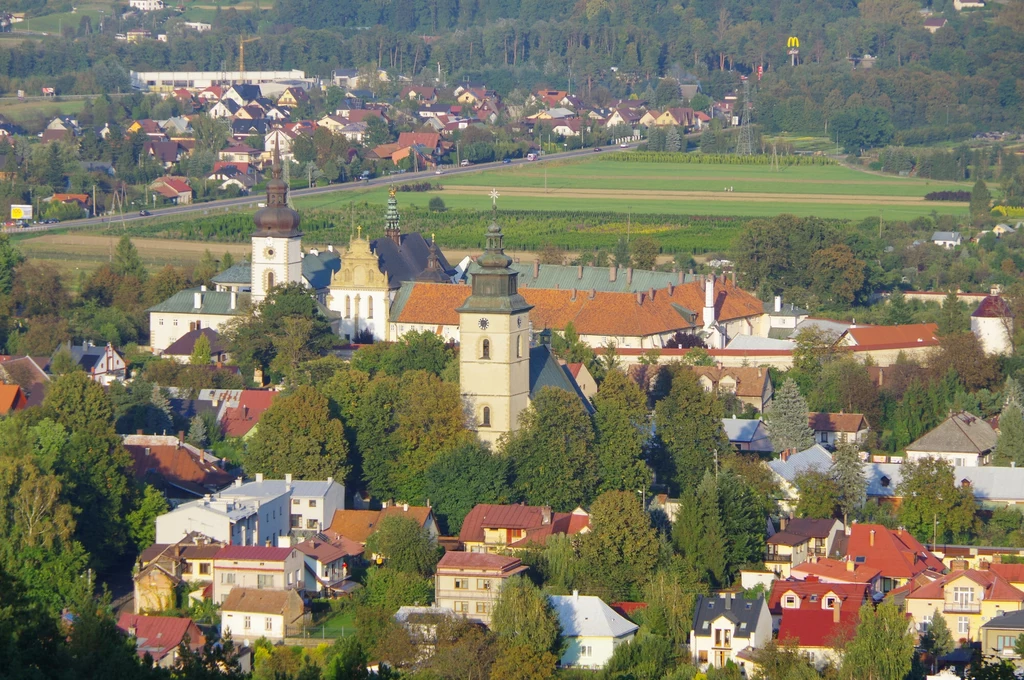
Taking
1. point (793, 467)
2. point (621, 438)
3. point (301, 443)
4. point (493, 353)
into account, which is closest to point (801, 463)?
point (793, 467)

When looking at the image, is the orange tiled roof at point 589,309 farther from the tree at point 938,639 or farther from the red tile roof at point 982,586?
the tree at point 938,639

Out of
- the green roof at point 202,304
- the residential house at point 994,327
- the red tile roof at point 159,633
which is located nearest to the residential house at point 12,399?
the green roof at point 202,304

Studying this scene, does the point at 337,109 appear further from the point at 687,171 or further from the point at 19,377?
the point at 19,377

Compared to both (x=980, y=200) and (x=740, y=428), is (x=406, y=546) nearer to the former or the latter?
(x=740, y=428)

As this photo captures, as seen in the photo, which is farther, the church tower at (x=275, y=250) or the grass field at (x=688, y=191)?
the grass field at (x=688, y=191)

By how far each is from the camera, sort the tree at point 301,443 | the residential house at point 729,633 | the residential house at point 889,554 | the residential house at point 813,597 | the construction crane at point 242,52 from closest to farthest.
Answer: the residential house at point 729,633 → the residential house at point 813,597 → the residential house at point 889,554 → the tree at point 301,443 → the construction crane at point 242,52
